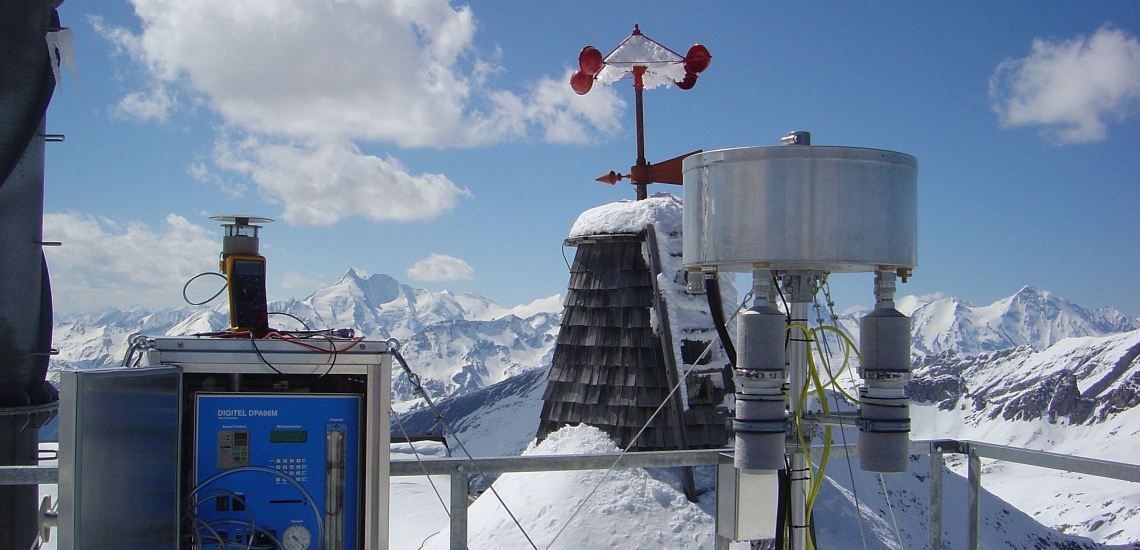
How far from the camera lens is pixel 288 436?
10.6 feet

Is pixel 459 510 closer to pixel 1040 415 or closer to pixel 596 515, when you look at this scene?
pixel 596 515

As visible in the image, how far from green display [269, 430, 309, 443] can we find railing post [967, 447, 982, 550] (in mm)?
3191

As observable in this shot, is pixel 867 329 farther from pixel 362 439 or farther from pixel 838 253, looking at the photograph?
pixel 362 439

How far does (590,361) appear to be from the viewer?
10.1 m

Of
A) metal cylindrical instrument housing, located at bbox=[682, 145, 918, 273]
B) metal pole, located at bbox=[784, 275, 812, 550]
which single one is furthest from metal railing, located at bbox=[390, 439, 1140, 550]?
metal cylindrical instrument housing, located at bbox=[682, 145, 918, 273]

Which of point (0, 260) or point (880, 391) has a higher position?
point (0, 260)

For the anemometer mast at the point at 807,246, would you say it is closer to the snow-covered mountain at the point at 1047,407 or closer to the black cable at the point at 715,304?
the black cable at the point at 715,304

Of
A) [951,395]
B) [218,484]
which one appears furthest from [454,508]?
[951,395]

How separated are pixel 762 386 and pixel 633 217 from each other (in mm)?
6775

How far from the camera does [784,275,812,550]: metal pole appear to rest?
11.5ft

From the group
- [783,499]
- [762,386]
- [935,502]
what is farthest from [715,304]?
[935,502]

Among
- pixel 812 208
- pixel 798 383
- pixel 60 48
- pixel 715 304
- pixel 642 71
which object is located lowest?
pixel 798 383

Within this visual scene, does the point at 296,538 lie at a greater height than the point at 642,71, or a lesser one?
lesser

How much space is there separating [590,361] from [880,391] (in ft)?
23.0
